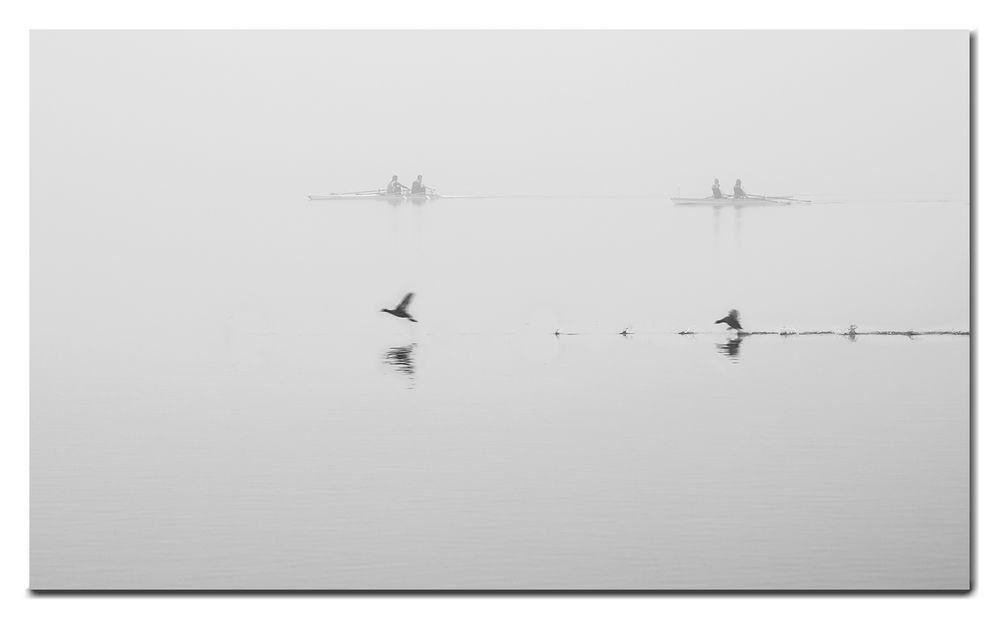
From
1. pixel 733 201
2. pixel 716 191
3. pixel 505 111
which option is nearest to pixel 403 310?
pixel 505 111

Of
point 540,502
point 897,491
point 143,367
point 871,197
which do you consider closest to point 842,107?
point 871,197

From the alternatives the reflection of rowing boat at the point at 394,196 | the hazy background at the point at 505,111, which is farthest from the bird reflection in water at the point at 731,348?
the reflection of rowing boat at the point at 394,196

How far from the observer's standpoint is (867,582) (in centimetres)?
Answer: 820

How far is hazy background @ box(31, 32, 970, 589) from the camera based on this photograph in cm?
849

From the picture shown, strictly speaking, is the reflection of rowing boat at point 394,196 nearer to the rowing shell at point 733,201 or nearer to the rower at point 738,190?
the rowing shell at point 733,201

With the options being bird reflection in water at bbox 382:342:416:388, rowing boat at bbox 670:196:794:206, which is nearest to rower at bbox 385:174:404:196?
bird reflection in water at bbox 382:342:416:388

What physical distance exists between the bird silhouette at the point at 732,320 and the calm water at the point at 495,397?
0.10 metres

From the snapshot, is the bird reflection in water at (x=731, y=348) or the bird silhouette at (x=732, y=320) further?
the bird silhouette at (x=732, y=320)

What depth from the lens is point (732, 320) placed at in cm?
1223

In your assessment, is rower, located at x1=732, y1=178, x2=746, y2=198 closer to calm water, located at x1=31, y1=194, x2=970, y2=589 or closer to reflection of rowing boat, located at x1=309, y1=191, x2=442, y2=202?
calm water, located at x1=31, y1=194, x2=970, y2=589

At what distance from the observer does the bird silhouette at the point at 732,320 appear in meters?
12.1

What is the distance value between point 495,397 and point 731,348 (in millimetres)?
2116

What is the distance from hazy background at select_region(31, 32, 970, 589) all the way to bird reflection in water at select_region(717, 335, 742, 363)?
0.04 meters

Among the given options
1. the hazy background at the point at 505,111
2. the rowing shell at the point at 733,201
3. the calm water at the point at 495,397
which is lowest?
the calm water at the point at 495,397
